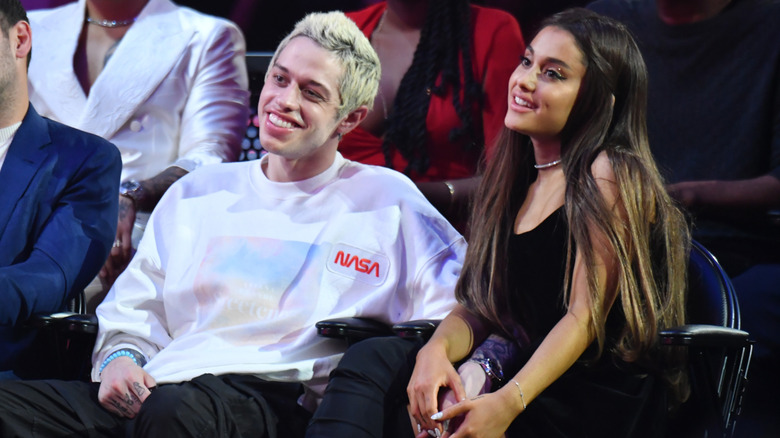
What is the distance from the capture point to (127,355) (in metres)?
2.23

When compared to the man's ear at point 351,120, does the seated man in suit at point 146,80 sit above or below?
below

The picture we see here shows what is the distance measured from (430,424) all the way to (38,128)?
1267 mm

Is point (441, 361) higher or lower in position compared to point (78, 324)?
higher

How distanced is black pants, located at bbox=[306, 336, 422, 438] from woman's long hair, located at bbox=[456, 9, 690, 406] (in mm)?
233

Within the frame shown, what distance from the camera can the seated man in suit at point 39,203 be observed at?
2.27 meters

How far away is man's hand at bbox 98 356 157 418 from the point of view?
2.08 m

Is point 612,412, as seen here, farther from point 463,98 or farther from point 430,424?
point 463,98

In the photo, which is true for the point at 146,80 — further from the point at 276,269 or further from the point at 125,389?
the point at 125,389

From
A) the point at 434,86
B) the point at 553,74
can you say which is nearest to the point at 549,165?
the point at 553,74

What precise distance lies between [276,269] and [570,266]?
0.65 m

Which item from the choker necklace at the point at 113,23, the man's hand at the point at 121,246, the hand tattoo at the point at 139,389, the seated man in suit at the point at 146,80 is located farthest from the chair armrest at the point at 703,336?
the choker necklace at the point at 113,23

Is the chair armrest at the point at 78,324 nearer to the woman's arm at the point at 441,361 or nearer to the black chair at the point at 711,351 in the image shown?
the woman's arm at the point at 441,361

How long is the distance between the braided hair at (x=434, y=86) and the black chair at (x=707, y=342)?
3.01 ft

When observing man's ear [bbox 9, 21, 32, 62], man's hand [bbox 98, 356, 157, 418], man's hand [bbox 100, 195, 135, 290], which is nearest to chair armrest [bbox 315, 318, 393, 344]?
man's hand [bbox 98, 356, 157, 418]
